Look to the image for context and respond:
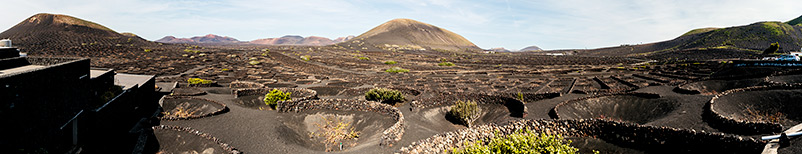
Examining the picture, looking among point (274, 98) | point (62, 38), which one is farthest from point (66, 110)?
point (62, 38)

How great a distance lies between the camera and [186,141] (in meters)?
15.6

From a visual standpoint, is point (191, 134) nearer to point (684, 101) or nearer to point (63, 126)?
point (63, 126)

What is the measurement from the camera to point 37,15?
12188 cm

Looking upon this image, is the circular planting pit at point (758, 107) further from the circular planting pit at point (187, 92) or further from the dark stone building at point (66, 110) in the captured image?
the circular planting pit at point (187, 92)

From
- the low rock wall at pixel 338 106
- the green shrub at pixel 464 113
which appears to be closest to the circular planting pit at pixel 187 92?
the low rock wall at pixel 338 106

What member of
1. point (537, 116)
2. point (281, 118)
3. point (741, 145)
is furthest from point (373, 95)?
point (741, 145)

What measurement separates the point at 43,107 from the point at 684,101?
34.2 m

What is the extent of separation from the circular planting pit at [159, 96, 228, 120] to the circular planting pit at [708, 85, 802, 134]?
102 ft

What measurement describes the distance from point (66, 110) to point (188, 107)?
1072 cm

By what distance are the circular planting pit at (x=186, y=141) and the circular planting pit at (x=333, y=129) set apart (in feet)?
9.85

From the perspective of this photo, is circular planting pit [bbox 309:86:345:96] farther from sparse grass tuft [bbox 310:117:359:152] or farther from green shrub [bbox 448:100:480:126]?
green shrub [bbox 448:100:480:126]

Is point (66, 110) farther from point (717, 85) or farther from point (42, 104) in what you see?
point (717, 85)

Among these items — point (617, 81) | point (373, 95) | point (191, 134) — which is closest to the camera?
point (191, 134)

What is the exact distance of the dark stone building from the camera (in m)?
9.71
